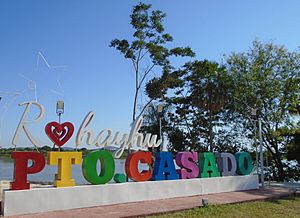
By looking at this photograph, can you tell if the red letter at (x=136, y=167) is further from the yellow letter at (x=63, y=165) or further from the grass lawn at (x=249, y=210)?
the grass lawn at (x=249, y=210)

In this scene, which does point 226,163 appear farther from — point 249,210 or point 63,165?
point 63,165

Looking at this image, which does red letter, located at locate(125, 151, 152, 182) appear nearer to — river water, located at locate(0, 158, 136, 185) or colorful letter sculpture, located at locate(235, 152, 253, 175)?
river water, located at locate(0, 158, 136, 185)

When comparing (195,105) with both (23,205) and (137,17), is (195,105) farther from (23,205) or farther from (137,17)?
(23,205)

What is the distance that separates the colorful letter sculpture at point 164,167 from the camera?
463 inches

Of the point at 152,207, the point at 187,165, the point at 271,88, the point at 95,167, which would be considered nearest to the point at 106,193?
the point at 95,167

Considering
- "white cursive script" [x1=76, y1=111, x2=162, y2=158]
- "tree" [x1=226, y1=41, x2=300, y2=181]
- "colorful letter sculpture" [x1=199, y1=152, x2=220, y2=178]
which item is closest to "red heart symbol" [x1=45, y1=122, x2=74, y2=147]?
"white cursive script" [x1=76, y1=111, x2=162, y2=158]

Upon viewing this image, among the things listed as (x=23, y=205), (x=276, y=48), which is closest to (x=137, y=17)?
(x=276, y=48)

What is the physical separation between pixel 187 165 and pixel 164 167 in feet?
3.69

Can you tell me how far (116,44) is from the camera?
22.0 meters

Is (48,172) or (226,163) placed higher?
(226,163)

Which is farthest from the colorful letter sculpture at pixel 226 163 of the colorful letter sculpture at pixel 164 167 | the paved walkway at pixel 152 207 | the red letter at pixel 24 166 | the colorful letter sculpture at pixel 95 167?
the red letter at pixel 24 166

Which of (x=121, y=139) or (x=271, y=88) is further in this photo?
(x=271, y=88)

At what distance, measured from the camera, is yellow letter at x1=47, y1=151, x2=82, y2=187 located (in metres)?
9.45

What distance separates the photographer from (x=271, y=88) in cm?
2300
